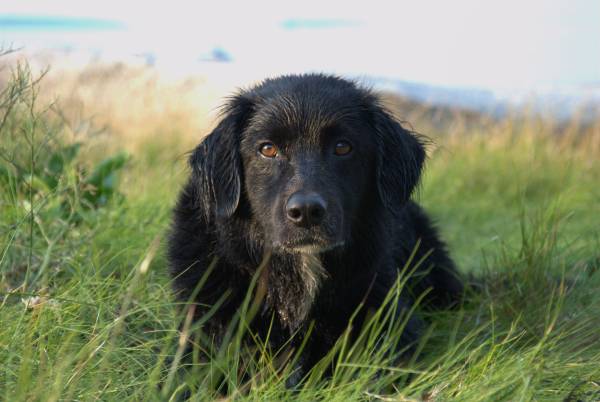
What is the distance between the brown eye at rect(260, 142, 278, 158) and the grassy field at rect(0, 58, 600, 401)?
0.66 m

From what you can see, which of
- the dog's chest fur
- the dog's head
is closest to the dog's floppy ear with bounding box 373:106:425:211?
the dog's head

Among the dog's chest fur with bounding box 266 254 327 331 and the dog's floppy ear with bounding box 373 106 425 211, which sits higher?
the dog's floppy ear with bounding box 373 106 425 211

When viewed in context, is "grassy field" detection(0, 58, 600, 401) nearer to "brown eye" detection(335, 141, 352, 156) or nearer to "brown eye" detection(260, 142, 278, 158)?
"brown eye" detection(260, 142, 278, 158)

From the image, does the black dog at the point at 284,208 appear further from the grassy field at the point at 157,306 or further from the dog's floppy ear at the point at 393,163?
the grassy field at the point at 157,306

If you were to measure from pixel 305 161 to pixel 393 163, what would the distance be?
514 mm

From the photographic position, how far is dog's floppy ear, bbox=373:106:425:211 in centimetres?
365

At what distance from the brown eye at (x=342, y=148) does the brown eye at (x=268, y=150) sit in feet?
0.86

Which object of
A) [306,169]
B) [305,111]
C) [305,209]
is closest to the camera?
[305,209]

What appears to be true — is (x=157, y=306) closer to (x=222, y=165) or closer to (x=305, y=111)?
(x=222, y=165)

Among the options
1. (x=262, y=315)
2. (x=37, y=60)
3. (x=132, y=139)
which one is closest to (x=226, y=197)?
(x=262, y=315)

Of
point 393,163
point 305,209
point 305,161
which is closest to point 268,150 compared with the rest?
point 305,161

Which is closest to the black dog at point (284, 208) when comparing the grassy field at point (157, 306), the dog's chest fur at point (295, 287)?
the dog's chest fur at point (295, 287)

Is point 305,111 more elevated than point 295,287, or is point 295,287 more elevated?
point 305,111

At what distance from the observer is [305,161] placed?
337 centimetres
